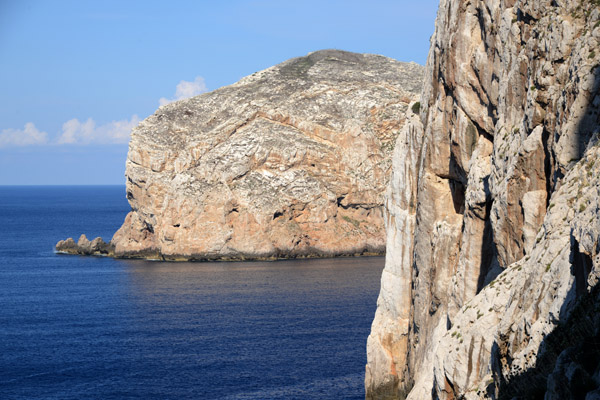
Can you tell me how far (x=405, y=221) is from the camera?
169ft

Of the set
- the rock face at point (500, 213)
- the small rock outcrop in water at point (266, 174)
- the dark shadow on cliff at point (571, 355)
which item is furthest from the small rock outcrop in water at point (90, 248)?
the dark shadow on cliff at point (571, 355)

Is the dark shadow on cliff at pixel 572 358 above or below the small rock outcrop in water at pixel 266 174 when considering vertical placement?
A: below

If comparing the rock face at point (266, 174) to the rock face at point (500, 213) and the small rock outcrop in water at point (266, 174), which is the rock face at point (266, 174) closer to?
the small rock outcrop in water at point (266, 174)

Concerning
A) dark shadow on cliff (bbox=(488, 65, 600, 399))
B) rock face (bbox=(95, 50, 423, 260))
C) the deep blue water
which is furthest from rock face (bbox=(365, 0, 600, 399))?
rock face (bbox=(95, 50, 423, 260))

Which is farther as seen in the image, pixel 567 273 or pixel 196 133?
pixel 196 133

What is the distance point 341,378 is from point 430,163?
20.9 m

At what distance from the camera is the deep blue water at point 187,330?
57219 mm

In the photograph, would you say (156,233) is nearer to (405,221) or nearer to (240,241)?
(240,241)

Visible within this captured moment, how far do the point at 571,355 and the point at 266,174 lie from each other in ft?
415

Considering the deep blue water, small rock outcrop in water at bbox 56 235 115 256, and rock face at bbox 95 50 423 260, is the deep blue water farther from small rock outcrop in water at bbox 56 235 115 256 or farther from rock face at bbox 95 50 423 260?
small rock outcrop in water at bbox 56 235 115 256

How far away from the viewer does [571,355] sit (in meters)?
15.9

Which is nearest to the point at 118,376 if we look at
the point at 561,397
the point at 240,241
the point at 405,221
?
the point at 405,221

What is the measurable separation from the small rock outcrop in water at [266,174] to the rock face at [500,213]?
8512 cm

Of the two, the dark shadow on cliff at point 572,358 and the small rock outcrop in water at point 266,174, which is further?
the small rock outcrop in water at point 266,174
